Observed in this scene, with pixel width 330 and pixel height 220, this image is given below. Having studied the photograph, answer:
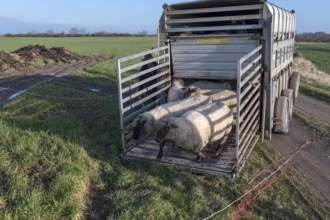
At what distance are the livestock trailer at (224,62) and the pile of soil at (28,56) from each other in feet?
50.2

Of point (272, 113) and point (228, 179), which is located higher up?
point (272, 113)

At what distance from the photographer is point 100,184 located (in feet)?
19.6

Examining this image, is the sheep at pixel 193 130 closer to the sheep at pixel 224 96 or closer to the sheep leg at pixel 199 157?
the sheep leg at pixel 199 157

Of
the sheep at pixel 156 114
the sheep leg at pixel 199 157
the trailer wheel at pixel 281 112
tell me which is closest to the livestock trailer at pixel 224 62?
the trailer wheel at pixel 281 112

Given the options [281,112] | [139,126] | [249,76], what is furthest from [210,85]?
[139,126]

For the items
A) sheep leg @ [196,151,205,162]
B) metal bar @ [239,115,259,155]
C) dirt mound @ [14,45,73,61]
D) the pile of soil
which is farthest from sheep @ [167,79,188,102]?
dirt mound @ [14,45,73,61]

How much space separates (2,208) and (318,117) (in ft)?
35.1

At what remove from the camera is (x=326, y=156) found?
8.33m

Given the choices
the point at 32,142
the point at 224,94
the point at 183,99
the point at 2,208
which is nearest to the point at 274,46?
the point at 224,94

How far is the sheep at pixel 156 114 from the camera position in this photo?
7086 mm

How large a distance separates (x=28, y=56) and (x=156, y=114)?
22369 mm

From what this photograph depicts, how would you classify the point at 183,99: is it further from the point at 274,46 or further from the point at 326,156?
the point at 326,156

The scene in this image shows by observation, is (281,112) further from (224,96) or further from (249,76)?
(249,76)

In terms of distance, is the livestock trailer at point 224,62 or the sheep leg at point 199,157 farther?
the livestock trailer at point 224,62
